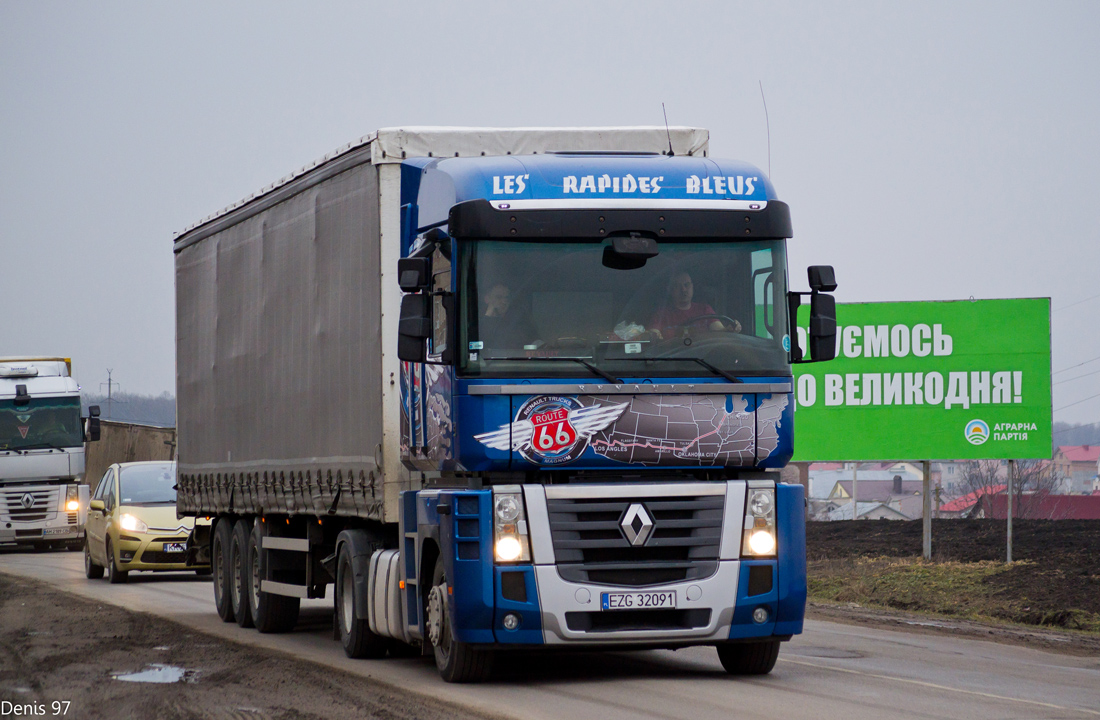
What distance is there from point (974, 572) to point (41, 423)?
21.1m

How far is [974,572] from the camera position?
21.7m

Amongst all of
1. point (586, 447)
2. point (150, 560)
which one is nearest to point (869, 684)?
point (586, 447)

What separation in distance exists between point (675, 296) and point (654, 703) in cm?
265

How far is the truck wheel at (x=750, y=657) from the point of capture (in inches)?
439

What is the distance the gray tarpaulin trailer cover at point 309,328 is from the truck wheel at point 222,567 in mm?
281

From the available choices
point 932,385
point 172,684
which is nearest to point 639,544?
point 172,684

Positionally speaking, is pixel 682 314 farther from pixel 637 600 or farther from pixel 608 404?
pixel 637 600

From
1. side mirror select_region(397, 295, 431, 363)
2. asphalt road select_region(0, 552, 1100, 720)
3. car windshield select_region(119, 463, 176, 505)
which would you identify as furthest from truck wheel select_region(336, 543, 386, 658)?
car windshield select_region(119, 463, 176, 505)

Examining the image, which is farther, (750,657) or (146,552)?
(146,552)

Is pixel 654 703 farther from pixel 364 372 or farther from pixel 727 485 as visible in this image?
pixel 364 372

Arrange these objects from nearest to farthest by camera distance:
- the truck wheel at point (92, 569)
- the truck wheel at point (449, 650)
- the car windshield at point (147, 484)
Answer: the truck wheel at point (449, 650), the car windshield at point (147, 484), the truck wheel at point (92, 569)

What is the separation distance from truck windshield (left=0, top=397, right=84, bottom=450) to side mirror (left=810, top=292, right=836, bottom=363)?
87.3 ft

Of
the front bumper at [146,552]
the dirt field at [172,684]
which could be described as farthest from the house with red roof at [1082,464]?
the dirt field at [172,684]

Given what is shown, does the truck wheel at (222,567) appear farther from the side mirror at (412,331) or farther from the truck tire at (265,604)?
the side mirror at (412,331)
